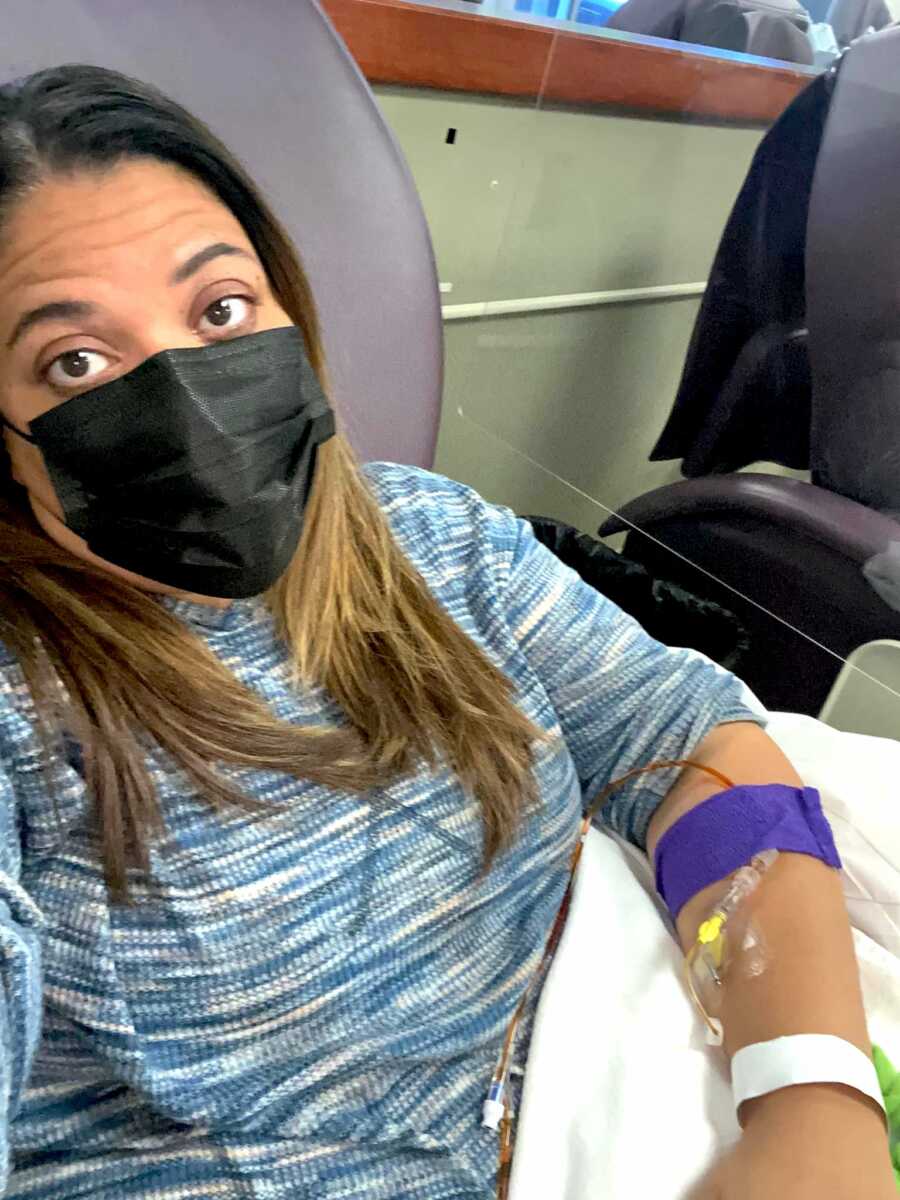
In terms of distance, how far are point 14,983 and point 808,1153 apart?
487mm

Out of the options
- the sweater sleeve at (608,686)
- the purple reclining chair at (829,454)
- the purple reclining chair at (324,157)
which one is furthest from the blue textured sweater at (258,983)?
the purple reclining chair at (829,454)

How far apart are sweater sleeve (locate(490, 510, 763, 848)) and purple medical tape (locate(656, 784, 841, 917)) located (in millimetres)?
61

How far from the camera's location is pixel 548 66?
135cm

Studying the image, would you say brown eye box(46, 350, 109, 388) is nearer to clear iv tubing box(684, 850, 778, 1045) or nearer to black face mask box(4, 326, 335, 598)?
black face mask box(4, 326, 335, 598)

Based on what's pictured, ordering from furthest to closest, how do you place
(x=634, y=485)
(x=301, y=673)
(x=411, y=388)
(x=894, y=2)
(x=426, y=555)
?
(x=634, y=485)
(x=894, y=2)
(x=411, y=388)
(x=426, y=555)
(x=301, y=673)

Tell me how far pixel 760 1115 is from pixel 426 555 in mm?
470

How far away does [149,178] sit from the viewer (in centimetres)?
64

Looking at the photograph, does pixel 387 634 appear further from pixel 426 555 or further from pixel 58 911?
pixel 58 911

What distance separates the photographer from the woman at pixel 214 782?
59 centimetres

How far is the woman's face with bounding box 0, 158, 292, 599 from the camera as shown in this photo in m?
0.60

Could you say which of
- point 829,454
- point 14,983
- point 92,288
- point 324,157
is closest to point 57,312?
point 92,288

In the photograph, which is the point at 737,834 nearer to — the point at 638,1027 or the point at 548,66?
the point at 638,1027

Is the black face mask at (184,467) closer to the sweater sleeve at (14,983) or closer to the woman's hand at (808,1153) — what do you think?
the sweater sleeve at (14,983)

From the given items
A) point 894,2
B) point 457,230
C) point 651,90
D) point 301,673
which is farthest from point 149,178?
point 894,2
